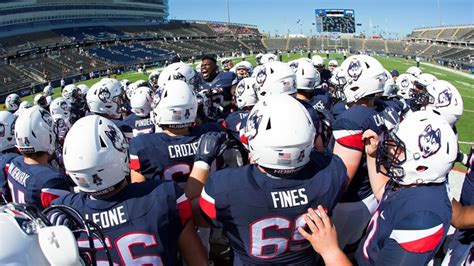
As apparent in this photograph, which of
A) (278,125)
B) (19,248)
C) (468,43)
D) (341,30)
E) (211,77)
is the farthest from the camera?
(341,30)

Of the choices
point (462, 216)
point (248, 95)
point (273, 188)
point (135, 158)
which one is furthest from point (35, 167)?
point (462, 216)

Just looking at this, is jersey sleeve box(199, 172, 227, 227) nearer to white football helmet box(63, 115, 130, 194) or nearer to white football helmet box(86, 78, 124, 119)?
white football helmet box(63, 115, 130, 194)

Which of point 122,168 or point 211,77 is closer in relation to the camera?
point 122,168

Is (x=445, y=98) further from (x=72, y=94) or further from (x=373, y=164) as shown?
(x=72, y=94)

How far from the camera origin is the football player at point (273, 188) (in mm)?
2551

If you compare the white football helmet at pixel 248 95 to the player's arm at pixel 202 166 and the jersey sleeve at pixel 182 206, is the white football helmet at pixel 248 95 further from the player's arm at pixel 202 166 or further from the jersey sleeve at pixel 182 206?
the jersey sleeve at pixel 182 206

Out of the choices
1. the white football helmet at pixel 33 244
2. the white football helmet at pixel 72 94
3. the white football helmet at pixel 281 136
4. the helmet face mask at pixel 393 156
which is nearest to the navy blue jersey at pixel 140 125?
the white football helmet at pixel 281 136

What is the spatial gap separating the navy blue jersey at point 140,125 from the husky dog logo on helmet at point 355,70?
274 centimetres

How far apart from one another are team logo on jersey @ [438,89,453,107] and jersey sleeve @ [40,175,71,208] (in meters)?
4.42

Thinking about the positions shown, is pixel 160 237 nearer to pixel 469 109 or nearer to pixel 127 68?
pixel 469 109

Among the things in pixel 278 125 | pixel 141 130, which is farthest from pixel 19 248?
pixel 141 130

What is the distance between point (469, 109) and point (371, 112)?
61.5ft

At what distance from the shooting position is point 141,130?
18.9 ft

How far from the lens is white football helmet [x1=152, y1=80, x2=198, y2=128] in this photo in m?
3.75
